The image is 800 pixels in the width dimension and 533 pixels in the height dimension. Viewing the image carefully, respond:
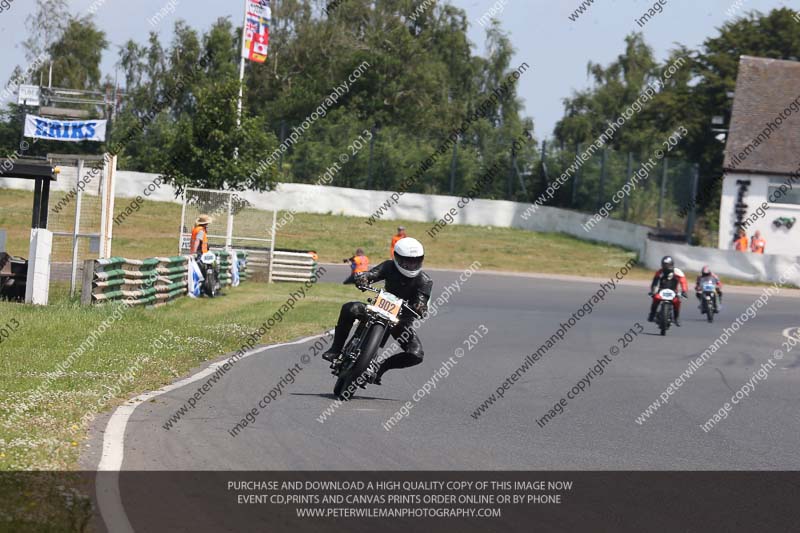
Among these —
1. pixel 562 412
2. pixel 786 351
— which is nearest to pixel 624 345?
pixel 786 351

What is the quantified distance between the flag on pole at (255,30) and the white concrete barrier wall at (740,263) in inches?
624

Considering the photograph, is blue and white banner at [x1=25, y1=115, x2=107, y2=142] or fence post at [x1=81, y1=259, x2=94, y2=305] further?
blue and white banner at [x1=25, y1=115, x2=107, y2=142]

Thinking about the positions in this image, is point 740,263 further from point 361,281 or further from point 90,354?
point 361,281

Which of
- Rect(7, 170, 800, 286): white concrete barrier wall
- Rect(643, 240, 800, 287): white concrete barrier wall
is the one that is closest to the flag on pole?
Rect(7, 170, 800, 286): white concrete barrier wall

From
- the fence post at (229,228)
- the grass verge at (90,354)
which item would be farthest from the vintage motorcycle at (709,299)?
the fence post at (229,228)

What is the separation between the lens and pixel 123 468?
23.5 ft

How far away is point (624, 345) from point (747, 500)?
12719mm

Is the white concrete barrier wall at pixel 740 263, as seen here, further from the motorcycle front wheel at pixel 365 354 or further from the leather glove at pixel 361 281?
the motorcycle front wheel at pixel 365 354

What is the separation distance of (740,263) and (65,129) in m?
29.8

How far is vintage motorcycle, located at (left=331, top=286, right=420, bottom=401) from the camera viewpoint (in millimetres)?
10523

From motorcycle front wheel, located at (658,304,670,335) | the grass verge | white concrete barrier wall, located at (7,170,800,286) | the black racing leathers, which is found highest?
white concrete barrier wall, located at (7,170,800,286)

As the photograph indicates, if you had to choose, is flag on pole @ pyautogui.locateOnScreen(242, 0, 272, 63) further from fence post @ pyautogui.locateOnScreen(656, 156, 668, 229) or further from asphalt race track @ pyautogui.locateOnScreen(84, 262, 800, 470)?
asphalt race track @ pyautogui.locateOnScreen(84, 262, 800, 470)

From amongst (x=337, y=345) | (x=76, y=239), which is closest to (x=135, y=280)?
(x=76, y=239)

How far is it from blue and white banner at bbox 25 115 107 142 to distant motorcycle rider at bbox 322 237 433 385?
40.6 metres
